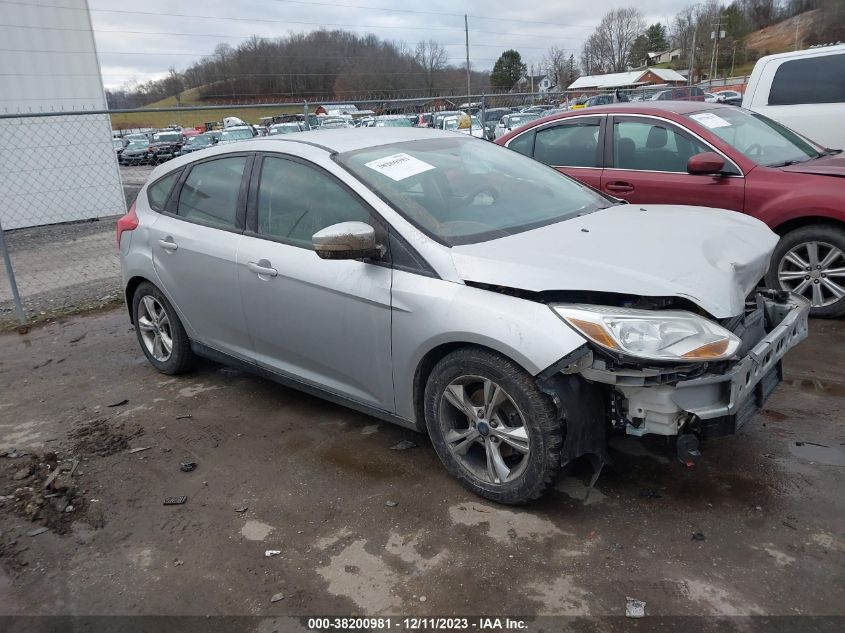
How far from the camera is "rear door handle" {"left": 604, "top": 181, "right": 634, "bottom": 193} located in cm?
584

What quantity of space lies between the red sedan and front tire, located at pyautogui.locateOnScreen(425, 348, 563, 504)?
3.34 m

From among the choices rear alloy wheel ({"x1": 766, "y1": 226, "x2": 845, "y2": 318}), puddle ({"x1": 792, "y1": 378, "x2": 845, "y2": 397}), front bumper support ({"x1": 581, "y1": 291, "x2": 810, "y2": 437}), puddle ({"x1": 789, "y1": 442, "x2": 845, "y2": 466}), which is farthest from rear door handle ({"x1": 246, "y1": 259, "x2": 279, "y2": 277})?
rear alloy wheel ({"x1": 766, "y1": 226, "x2": 845, "y2": 318})

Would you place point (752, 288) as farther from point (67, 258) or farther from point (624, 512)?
point (67, 258)

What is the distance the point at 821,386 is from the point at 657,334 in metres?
2.19

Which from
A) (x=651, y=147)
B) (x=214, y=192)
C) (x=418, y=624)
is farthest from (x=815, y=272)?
(x=214, y=192)

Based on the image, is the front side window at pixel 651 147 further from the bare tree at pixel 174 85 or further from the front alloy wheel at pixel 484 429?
the bare tree at pixel 174 85

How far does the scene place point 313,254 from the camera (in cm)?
357

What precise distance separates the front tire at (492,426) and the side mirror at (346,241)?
65 cm

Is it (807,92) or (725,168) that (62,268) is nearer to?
(725,168)

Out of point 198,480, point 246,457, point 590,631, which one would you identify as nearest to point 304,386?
point 246,457

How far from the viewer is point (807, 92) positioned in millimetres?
7508

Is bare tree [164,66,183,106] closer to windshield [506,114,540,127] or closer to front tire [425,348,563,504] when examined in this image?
windshield [506,114,540,127]

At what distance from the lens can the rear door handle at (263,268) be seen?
3719 millimetres

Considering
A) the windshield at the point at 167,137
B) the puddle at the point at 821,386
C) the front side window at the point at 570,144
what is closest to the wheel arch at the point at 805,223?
the puddle at the point at 821,386
